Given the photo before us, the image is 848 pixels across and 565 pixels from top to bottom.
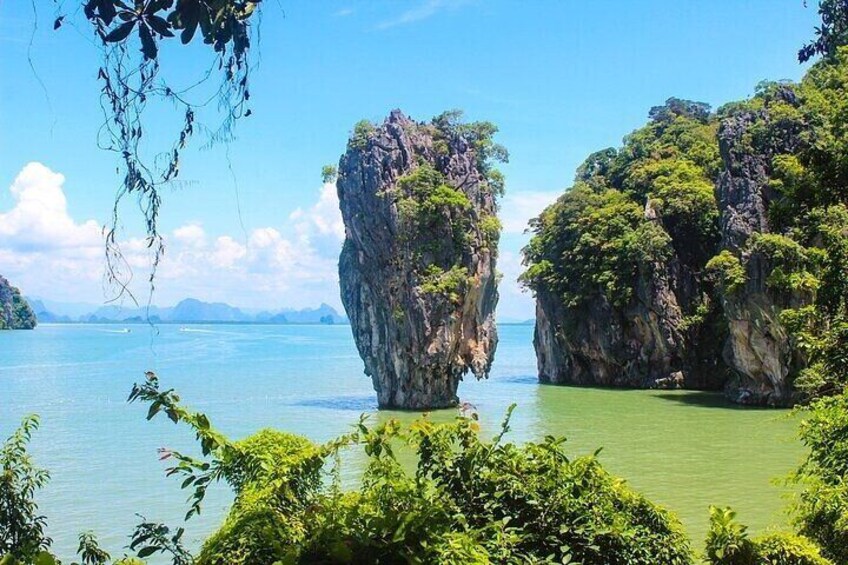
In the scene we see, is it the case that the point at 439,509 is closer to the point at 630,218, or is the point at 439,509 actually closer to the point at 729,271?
the point at 729,271

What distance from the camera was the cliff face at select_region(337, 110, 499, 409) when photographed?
2511 cm

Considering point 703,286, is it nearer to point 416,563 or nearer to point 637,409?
point 637,409

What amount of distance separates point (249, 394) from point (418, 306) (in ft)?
34.3

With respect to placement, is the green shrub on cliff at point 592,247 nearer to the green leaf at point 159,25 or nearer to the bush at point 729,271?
the bush at point 729,271

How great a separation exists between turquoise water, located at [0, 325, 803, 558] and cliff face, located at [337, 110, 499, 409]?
1.66m

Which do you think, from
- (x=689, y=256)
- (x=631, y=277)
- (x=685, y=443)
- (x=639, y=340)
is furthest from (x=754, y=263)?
(x=639, y=340)

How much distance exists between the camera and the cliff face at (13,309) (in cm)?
8650

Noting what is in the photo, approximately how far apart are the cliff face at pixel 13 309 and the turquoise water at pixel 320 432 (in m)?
49.5

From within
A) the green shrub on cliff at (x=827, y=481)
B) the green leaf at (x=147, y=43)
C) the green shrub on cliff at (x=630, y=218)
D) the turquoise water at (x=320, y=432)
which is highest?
the green shrub on cliff at (x=630, y=218)

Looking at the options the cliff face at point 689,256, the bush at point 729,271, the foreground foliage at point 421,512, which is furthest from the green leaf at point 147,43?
the bush at point 729,271

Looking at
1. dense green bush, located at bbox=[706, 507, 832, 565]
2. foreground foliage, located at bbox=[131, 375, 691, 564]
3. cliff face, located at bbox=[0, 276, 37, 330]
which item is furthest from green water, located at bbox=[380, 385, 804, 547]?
cliff face, located at bbox=[0, 276, 37, 330]

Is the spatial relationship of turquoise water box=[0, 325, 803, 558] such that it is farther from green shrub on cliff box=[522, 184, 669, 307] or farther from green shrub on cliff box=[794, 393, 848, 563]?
green shrub on cliff box=[522, 184, 669, 307]

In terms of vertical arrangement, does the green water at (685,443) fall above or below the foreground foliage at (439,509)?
below

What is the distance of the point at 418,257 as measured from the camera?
2530cm
